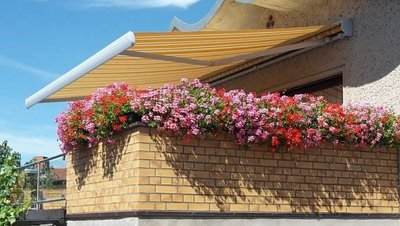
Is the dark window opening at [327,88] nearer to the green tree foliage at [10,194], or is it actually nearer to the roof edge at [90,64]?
the roof edge at [90,64]

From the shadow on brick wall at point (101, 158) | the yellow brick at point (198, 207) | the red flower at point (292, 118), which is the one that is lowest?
the yellow brick at point (198, 207)

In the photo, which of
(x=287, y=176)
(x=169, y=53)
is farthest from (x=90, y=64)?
(x=287, y=176)

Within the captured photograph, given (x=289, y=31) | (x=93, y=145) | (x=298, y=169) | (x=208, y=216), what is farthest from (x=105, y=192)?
(x=289, y=31)

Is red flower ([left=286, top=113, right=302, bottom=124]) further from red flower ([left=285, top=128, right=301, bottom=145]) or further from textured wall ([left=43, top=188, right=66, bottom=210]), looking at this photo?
textured wall ([left=43, top=188, right=66, bottom=210])

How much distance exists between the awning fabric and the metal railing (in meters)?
1.29

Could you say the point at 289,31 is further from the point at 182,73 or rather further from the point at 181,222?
the point at 181,222

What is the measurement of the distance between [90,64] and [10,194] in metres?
4.18

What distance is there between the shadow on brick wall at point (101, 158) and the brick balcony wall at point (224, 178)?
0.04 ft

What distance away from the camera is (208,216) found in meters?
9.39

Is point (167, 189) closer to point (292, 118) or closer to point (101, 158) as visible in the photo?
point (101, 158)

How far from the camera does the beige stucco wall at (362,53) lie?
11352 millimetres

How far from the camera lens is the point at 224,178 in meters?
9.57

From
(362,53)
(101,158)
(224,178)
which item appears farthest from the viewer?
(362,53)

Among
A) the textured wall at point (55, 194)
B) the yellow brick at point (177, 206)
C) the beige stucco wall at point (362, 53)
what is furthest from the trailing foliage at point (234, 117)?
the textured wall at point (55, 194)
